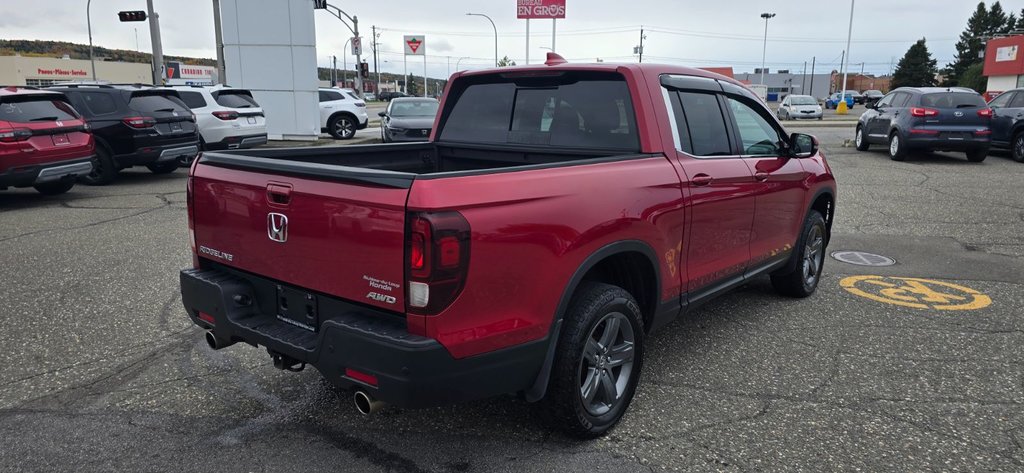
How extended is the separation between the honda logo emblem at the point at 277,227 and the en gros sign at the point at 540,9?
31320 millimetres

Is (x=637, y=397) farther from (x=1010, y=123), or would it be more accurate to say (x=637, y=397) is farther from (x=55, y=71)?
(x=55, y=71)

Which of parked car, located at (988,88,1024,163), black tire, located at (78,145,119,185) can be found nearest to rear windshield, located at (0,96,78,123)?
black tire, located at (78,145,119,185)

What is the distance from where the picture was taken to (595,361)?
10.7 ft

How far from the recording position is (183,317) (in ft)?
16.7

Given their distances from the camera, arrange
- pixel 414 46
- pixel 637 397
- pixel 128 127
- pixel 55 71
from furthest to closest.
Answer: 1. pixel 55 71
2. pixel 414 46
3. pixel 128 127
4. pixel 637 397

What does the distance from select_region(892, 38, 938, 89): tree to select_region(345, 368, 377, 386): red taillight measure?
9829cm

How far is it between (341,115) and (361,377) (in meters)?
22.4

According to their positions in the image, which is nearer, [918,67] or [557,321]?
[557,321]

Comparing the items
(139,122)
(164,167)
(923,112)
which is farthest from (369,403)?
(923,112)

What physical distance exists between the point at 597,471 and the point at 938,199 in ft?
33.5

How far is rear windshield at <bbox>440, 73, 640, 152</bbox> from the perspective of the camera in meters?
3.84

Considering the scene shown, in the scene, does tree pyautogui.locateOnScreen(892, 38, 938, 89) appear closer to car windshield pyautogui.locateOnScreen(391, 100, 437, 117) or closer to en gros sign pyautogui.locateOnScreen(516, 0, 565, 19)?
en gros sign pyautogui.locateOnScreen(516, 0, 565, 19)

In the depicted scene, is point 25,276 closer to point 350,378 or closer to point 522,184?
point 350,378

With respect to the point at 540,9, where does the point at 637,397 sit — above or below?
below
